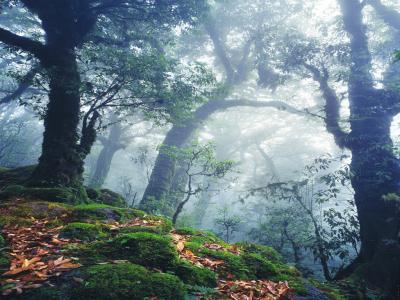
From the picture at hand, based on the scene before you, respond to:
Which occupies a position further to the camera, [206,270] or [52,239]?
[52,239]

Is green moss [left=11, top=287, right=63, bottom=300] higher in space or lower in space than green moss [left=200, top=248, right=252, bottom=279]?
lower

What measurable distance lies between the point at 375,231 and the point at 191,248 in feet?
26.6

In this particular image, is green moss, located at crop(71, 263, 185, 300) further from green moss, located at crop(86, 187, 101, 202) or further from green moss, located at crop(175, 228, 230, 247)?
green moss, located at crop(86, 187, 101, 202)

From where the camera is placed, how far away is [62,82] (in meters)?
10.4

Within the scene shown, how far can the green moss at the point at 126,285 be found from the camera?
8.84ft

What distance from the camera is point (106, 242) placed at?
155 inches

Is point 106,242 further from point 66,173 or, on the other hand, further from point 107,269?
point 66,173

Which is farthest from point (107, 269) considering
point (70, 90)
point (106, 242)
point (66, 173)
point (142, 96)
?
point (142, 96)

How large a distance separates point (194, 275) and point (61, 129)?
8.71 metres

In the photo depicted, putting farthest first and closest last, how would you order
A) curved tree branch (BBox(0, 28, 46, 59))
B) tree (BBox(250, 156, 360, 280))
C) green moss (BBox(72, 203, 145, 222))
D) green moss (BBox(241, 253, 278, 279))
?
curved tree branch (BBox(0, 28, 46, 59))
tree (BBox(250, 156, 360, 280))
green moss (BBox(72, 203, 145, 222))
green moss (BBox(241, 253, 278, 279))

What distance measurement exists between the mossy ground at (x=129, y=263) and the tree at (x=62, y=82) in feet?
13.7

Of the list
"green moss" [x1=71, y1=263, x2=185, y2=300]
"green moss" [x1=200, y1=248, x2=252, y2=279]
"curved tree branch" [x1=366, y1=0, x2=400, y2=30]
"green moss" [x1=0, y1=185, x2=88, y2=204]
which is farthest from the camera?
"curved tree branch" [x1=366, y1=0, x2=400, y2=30]

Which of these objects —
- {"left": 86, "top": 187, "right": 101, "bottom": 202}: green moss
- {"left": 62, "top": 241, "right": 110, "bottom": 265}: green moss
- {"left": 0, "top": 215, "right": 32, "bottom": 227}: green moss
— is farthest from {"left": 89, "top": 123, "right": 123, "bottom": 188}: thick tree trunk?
{"left": 62, "top": 241, "right": 110, "bottom": 265}: green moss

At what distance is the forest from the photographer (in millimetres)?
3566
